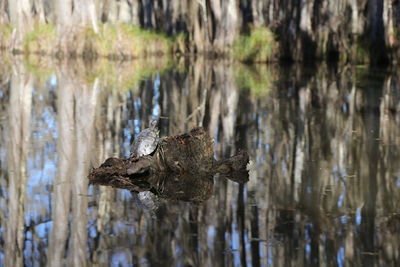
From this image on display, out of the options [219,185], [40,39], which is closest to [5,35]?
[40,39]

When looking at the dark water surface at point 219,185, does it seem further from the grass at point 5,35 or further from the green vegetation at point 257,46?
the grass at point 5,35

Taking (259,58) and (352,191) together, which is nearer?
(352,191)

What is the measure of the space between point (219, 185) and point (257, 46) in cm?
2471

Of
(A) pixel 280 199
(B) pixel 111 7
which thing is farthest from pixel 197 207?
(B) pixel 111 7

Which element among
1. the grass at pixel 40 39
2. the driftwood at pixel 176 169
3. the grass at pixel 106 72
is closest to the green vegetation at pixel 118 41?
the grass at pixel 40 39

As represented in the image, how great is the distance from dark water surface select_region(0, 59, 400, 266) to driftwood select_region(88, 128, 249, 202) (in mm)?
Answer: 229

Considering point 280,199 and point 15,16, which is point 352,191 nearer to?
point 280,199

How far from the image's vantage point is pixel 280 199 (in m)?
7.01

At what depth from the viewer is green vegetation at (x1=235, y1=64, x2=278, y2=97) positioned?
61.5ft

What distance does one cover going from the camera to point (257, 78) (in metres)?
22.6

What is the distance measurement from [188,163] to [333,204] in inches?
70.5

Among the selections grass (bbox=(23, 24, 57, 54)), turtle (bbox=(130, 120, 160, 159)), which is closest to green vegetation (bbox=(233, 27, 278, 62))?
grass (bbox=(23, 24, 57, 54))

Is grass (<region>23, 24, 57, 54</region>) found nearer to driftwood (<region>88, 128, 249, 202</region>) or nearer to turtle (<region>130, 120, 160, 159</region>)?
driftwood (<region>88, 128, 249, 202</region>)

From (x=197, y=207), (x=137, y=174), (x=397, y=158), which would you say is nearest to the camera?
(x=197, y=207)
